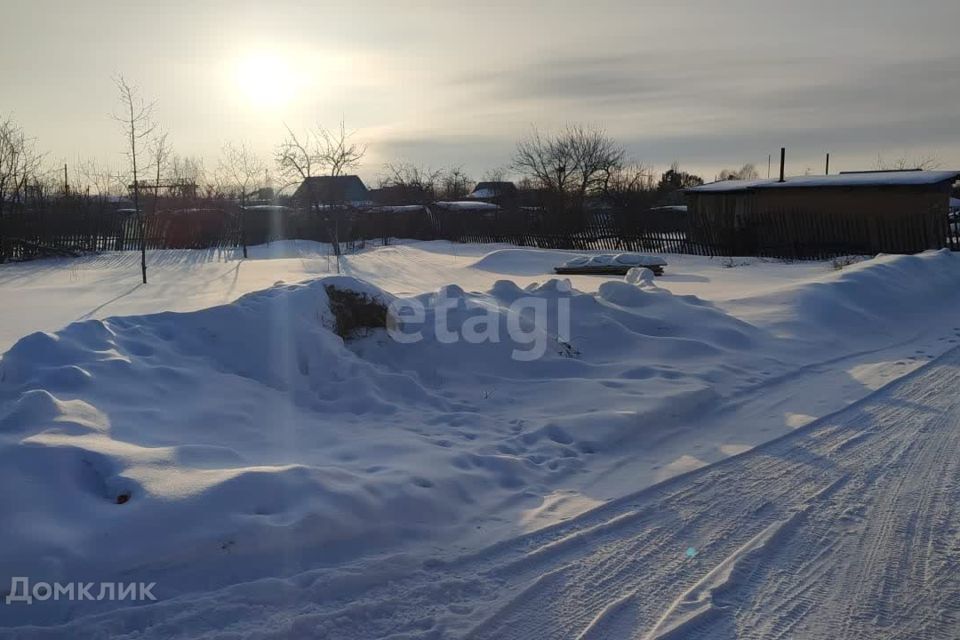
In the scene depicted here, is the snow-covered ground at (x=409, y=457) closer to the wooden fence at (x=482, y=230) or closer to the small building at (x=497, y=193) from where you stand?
the wooden fence at (x=482, y=230)

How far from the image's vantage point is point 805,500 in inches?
181

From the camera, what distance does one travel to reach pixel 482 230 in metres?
35.1

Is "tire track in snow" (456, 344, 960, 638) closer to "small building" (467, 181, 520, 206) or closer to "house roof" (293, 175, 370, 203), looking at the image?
"house roof" (293, 175, 370, 203)

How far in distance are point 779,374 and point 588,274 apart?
39.2 feet

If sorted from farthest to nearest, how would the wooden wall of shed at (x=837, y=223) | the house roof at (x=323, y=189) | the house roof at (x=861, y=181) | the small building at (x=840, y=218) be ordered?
the house roof at (x=323, y=189), the house roof at (x=861, y=181), the small building at (x=840, y=218), the wooden wall of shed at (x=837, y=223)

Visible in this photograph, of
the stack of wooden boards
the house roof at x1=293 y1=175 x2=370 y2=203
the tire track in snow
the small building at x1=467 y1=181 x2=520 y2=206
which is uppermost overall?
the small building at x1=467 y1=181 x2=520 y2=206

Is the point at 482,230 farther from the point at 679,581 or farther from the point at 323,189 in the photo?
the point at 679,581

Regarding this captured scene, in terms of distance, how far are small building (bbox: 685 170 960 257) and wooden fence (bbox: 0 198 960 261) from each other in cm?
4

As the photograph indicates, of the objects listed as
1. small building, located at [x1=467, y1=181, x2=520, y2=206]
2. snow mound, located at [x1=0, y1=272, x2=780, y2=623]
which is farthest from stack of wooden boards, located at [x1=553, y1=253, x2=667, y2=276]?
small building, located at [x1=467, y1=181, x2=520, y2=206]

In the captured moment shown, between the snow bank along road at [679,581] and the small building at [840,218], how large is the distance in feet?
67.6

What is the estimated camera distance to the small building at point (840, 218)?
22.8m

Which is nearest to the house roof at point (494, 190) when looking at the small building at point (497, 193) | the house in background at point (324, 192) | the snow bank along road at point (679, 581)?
the small building at point (497, 193)

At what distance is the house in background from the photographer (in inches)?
1114

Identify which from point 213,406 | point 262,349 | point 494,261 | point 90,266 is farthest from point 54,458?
point 90,266
